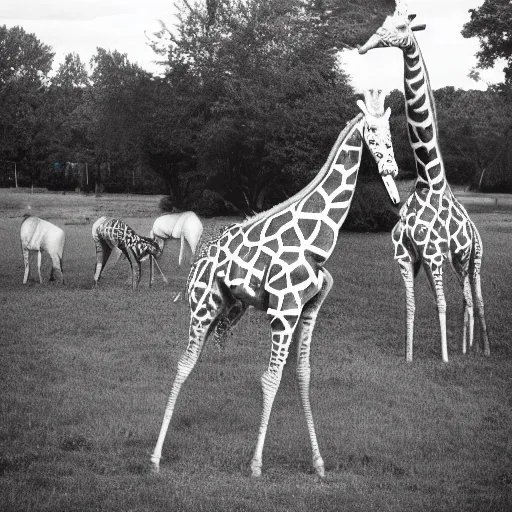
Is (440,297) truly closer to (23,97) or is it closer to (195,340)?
(195,340)

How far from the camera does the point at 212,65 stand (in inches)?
→ 1124

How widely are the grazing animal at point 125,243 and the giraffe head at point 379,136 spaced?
10.2 m

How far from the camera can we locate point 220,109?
88.9 feet

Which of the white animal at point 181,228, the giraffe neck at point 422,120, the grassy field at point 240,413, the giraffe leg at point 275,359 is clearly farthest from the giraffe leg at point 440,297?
the white animal at point 181,228

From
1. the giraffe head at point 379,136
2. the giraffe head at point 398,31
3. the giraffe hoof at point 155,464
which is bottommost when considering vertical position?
the giraffe hoof at point 155,464

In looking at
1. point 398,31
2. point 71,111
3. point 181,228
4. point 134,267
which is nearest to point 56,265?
point 134,267

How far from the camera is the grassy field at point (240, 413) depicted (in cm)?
635

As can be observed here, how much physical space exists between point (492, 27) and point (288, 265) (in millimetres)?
22888

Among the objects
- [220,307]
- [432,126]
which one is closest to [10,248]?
[432,126]

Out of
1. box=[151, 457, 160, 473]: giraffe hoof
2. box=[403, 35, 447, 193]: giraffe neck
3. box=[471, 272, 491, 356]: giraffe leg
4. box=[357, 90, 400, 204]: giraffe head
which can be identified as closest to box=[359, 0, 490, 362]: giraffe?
box=[403, 35, 447, 193]: giraffe neck

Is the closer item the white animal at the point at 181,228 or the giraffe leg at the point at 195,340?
the giraffe leg at the point at 195,340

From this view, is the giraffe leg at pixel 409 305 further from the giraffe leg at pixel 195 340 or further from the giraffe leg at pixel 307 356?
the giraffe leg at pixel 195 340

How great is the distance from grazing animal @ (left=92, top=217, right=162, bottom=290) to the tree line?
7.19 m

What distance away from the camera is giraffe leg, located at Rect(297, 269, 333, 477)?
6.66m
